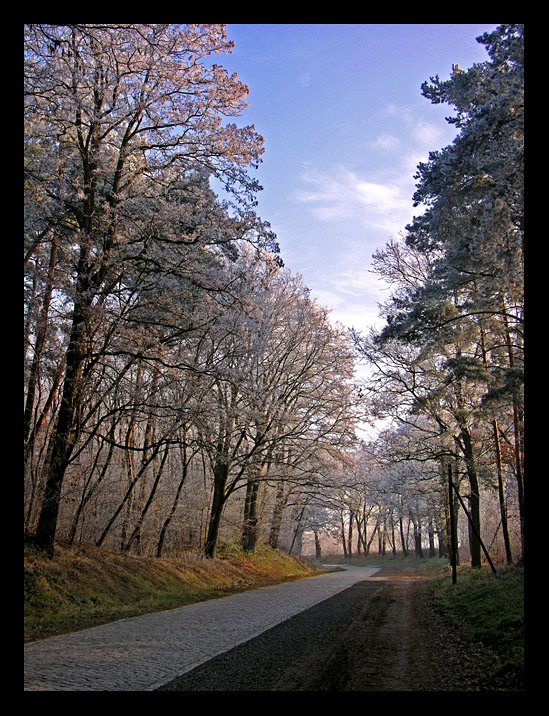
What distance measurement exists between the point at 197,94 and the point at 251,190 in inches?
95.9

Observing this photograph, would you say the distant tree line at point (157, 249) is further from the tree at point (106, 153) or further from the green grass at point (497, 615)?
the green grass at point (497, 615)

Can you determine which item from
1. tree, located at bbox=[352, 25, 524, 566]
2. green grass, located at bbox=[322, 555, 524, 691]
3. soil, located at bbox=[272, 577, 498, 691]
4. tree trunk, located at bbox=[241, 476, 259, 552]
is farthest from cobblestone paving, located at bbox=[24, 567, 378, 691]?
tree trunk, located at bbox=[241, 476, 259, 552]

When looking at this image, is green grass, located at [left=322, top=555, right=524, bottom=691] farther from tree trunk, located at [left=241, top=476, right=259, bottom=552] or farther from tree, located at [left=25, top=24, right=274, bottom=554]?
tree trunk, located at [left=241, top=476, right=259, bottom=552]

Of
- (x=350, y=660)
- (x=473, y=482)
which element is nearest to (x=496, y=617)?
(x=350, y=660)

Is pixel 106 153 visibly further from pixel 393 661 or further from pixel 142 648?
pixel 393 661

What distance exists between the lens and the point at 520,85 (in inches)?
308

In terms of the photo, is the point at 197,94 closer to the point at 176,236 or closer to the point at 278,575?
the point at 176,236

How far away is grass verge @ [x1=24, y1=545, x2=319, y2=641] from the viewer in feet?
30.4

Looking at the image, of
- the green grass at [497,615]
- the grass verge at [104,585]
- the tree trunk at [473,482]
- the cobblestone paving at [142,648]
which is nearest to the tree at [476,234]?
the tree trunk at [473,482]

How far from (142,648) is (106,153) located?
1090cm

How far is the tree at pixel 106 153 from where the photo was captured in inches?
433

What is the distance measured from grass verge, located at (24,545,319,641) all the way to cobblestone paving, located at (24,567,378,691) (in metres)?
0.75
